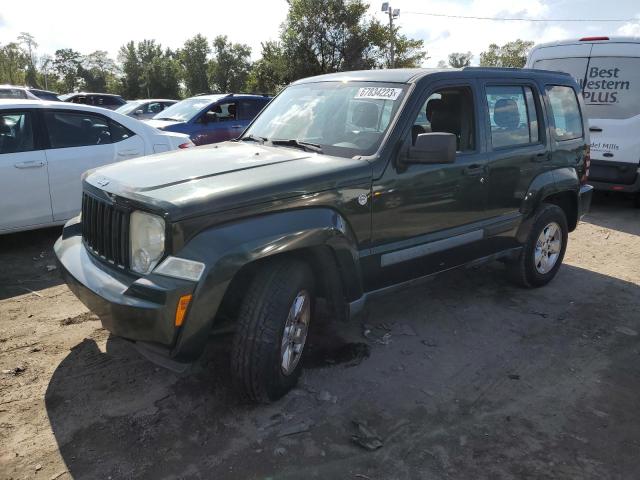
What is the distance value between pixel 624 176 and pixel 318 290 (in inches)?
267

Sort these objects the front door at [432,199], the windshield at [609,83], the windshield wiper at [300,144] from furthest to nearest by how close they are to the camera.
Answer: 1. the windshield at [609,83]
2. the windshield wiper at [300,144]
3. the front door at [432,199]

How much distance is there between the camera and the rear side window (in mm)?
4914

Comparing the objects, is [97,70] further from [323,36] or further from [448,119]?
[448,119]

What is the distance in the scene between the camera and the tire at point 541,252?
4.86 metres

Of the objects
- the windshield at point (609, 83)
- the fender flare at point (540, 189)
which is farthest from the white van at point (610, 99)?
the fender flare at point (540, 189)

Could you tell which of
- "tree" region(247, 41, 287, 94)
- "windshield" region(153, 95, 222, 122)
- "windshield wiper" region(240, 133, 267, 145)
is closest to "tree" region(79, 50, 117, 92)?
"tree" region(247, 41, 287, 94)

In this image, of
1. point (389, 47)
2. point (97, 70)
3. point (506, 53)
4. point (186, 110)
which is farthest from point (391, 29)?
point (97, 70)

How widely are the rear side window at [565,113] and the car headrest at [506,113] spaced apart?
0.60 metres

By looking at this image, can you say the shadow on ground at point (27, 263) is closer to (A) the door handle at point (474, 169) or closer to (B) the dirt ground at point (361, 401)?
(B) the dirt ground at point (361, 401)

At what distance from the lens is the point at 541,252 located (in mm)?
5086

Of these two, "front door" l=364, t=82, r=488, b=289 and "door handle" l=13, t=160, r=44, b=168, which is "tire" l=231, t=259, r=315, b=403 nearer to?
"front door" l=364, t=82, r=488, b=289

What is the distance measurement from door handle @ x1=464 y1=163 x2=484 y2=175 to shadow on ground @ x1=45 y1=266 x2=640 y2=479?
4.10ft

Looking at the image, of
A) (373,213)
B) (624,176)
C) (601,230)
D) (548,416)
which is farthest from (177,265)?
(624,176)

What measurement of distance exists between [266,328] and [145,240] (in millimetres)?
786
